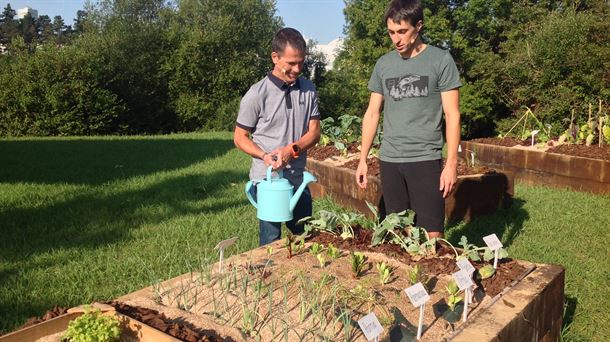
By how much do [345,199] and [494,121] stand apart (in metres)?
16.3

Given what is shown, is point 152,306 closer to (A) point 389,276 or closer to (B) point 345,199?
(A) point 389,276

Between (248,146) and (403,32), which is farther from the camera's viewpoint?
(248,146)

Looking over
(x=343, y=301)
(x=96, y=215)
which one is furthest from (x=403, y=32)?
(x=96, y=215)

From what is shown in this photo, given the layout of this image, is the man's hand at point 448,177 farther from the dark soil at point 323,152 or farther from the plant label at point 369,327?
the dark soil at point 323,152

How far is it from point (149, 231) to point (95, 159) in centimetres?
535

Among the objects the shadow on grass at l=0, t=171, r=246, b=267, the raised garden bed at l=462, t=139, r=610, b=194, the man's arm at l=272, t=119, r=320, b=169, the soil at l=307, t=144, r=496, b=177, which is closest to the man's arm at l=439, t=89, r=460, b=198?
the man's arm at l=272, t=119, r=320, b=169

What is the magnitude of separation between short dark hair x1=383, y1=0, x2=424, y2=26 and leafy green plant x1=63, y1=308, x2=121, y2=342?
1918mm

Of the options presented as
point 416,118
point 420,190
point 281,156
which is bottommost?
point 420,190

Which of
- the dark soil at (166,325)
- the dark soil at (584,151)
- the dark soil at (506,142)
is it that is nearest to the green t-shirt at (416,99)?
the dark soil at (166,325)

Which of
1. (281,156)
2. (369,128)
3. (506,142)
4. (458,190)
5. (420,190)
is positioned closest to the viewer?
(281,156)

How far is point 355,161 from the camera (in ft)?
19.8

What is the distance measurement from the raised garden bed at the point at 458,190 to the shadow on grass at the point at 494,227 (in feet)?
0.38

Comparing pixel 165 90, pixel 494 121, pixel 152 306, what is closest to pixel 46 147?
pixel 152 306

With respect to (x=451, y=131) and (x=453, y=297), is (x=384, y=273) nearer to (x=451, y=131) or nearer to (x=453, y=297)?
(x=453, y=297)
